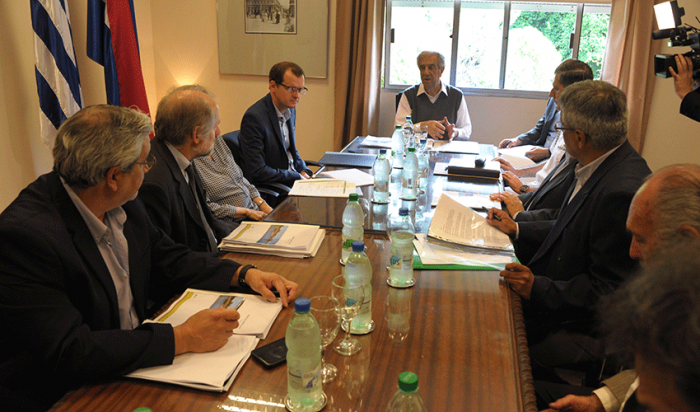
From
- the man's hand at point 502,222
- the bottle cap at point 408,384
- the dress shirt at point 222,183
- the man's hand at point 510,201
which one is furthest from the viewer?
the dress shirt at point 222,183

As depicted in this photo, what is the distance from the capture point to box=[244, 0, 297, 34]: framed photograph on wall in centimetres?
487

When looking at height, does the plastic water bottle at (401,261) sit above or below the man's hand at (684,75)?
below

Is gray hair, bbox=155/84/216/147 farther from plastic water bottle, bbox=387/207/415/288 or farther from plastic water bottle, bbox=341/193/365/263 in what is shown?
plastic water bottle, bbox=387/207/415/288

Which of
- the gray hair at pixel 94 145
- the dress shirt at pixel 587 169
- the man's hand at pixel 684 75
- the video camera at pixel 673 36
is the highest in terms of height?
the video camera at pixel 673 36

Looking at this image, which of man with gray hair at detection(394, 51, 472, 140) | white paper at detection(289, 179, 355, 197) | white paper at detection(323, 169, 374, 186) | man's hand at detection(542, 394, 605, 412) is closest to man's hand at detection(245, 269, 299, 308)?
man's hand at detection(542, 394, 605, 412)

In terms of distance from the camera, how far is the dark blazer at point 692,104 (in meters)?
2.53

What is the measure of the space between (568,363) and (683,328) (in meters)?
1.14

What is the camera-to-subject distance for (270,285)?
1427mm

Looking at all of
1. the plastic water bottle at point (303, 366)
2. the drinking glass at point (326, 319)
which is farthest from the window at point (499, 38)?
the plastic water bottle at point (303, 366)

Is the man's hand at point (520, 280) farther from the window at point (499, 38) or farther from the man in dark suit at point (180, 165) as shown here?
the window at point (499, 38)

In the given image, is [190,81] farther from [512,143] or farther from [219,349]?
[219,349]

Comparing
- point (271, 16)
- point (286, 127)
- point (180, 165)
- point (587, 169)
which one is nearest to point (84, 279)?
point (180, 165)

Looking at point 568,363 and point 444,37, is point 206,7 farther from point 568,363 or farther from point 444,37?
point 568,363

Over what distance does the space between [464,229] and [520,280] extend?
1.49 feet
